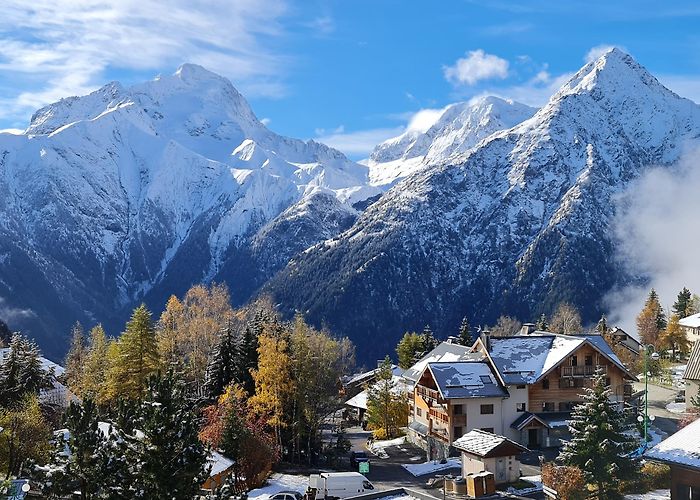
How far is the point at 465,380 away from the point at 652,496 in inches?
978

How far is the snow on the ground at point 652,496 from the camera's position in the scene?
40.7 metres

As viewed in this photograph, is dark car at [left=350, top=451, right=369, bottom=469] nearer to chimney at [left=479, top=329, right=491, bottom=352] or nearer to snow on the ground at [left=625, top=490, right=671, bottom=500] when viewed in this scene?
chimney at [left=479, top=329, right=491, bottom=352]

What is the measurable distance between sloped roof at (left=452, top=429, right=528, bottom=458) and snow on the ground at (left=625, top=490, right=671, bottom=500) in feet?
28.3

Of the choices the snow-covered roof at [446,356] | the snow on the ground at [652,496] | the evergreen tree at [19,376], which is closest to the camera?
the snow on the ground at [652,496]

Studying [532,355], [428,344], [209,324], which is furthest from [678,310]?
[209,324]

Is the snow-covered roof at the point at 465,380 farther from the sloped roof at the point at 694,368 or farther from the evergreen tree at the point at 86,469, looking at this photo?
the evergreen tree at the point at 86,469

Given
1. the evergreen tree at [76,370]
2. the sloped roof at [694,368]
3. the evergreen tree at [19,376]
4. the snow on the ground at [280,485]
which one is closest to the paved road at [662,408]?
the sloped roof at [694,368]

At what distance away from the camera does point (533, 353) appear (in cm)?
6869

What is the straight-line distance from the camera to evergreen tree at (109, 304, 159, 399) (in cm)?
6219

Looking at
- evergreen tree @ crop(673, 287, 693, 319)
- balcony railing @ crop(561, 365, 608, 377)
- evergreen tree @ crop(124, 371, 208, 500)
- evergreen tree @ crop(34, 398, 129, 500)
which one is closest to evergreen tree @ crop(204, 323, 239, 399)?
balcony railing @ crop(561, 365, 608, 377)

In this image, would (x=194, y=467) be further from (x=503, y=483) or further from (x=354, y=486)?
(x=503, y=483)

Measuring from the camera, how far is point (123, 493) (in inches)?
1124

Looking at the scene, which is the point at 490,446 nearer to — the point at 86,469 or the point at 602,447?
the point at 602,447

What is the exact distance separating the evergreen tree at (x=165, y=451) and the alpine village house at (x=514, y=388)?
121 feet
